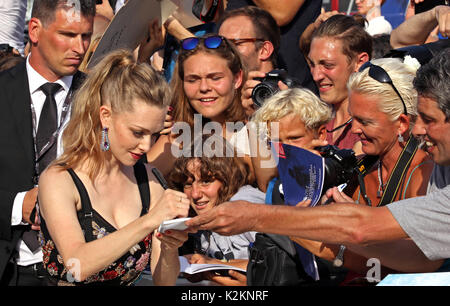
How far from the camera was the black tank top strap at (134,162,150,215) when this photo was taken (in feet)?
9.50

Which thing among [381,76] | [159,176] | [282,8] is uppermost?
[282,8]

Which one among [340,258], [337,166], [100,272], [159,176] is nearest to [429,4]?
[337,166]

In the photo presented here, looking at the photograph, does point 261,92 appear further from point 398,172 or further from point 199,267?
point 199,267

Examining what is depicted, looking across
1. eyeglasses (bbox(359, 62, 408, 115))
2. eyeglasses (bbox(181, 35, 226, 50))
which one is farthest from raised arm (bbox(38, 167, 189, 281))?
eyeglasses (bbox(181, 35, 226, 50))

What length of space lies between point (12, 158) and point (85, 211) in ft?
1.89

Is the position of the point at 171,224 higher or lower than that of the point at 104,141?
lower

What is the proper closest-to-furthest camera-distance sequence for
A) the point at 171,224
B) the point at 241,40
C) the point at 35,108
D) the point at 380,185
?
the point at 171,224 < the point at 380,185 < the point at 35,108 < the point at 241,40

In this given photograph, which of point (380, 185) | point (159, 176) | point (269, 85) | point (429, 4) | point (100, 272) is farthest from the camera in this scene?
point (429, 4)

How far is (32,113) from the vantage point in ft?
10.1

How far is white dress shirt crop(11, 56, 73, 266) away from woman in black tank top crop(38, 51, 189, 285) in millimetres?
280

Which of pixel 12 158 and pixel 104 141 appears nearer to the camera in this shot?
pixel 104 141

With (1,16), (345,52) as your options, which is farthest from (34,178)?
(1,16)

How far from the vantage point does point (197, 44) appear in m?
3.74

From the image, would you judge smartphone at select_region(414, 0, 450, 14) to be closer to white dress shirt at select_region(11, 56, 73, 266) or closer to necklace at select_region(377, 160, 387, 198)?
necklace at select_region(377, 160, 387, 198)
